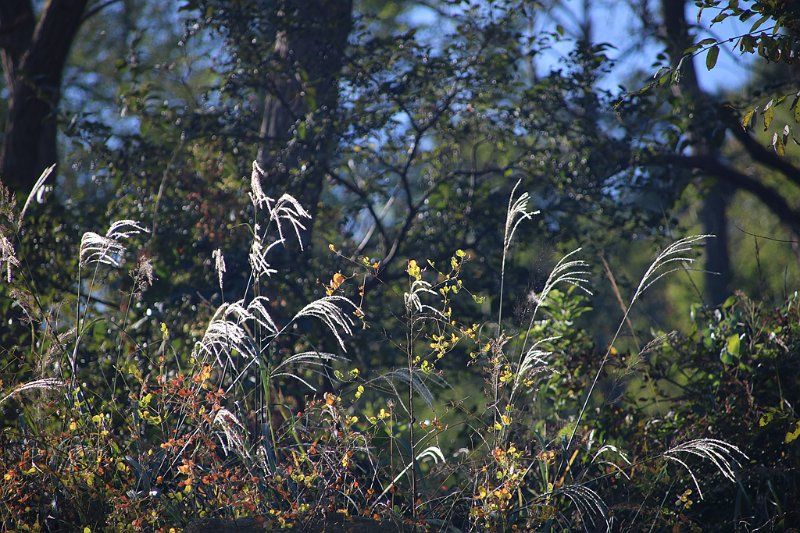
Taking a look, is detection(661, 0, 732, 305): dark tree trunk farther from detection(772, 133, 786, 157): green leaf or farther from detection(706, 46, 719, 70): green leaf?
detection(772, 133, 786, 157): green leaf

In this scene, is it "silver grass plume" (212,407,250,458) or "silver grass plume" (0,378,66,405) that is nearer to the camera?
"silver grass plume" (212,407,250,458)

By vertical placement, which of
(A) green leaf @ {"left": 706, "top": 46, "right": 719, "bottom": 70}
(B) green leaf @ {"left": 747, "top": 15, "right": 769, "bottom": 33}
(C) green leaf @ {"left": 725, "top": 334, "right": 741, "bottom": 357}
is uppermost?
(B) green leaf @ {"left": 747, "top": 15, "right": 769, "bottom": 33}

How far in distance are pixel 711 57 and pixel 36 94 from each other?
5146 millimetres

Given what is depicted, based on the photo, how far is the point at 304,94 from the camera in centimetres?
645

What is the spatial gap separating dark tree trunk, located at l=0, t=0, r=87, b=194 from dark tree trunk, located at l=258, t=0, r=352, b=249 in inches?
67.8

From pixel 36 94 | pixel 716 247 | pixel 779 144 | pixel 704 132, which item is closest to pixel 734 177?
pixel 704 132

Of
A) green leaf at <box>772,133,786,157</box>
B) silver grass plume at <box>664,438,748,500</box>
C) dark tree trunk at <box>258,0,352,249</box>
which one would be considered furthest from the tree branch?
silver grass plume at <box>664,438,748,500</box>

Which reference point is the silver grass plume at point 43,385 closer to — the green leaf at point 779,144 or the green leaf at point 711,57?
the green leaf at point 711,57

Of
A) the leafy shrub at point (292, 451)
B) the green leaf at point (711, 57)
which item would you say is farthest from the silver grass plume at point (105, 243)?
the green leaf at point (711, 57)

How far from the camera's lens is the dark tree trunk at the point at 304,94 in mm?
6457

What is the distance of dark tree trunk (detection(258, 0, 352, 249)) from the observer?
6457 mm

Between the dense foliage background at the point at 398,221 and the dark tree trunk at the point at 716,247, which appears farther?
the dark tree trunk at the point at 716,247

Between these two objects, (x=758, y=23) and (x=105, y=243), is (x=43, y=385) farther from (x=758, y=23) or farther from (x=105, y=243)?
(x=758, y=23)

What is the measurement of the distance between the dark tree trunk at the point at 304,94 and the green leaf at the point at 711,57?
10.3ft
